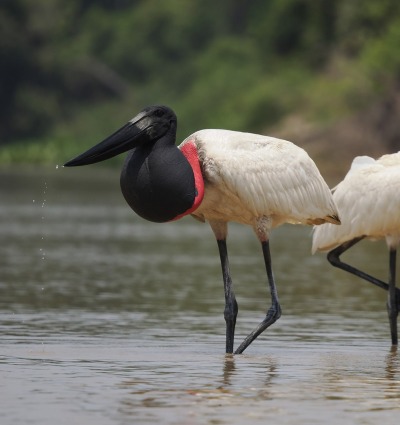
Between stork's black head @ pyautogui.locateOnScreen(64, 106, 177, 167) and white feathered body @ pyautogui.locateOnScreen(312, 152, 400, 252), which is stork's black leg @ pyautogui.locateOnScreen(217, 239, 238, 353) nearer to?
stork's black head @ pyautogui.locateOnScreen(64, 106, 177, 167)

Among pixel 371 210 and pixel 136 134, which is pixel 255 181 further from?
pixel 371 210

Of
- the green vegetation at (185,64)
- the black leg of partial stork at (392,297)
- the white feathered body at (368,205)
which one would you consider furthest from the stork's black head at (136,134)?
the green vegetation at (185,64)

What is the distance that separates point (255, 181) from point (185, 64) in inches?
2559

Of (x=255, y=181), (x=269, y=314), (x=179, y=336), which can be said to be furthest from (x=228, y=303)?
(x=255, y=181)

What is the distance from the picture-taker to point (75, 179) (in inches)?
1649

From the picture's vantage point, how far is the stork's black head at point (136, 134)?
30.2 ft

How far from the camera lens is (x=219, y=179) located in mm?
9695

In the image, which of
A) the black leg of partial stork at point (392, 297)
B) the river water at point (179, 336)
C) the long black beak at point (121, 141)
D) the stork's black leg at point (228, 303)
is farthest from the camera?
the black leg of partial stork at point (392, 297)

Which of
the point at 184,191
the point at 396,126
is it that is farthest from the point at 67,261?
the point at 396,126

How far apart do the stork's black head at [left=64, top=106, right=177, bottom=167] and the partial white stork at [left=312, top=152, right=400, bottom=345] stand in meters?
2.14

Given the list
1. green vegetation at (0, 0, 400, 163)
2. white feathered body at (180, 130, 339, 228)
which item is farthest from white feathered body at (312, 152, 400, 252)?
green vegetation at (0, 0, 400, 163)

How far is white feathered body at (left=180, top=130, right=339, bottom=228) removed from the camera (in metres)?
9.69

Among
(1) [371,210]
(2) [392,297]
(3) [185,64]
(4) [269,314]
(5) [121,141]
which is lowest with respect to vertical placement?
(4) [269,314]

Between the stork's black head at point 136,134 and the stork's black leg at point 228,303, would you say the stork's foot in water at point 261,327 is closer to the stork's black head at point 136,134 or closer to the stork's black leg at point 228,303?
the stork's black leg at point 228,303
